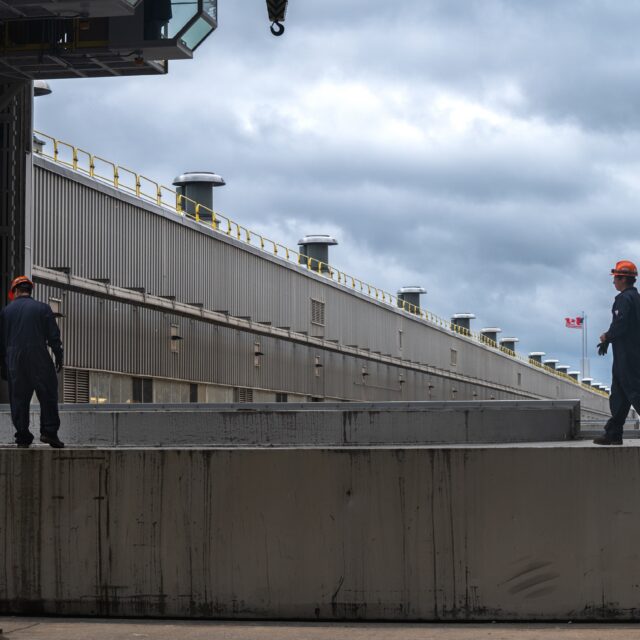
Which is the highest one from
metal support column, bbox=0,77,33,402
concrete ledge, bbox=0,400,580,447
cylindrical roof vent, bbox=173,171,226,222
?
cylindrical roof vent, bbox=173,171,226,222

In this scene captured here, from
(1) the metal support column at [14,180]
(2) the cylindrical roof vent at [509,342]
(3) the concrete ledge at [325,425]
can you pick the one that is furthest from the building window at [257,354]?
(2) the cylindrical roof vent at [509,342]

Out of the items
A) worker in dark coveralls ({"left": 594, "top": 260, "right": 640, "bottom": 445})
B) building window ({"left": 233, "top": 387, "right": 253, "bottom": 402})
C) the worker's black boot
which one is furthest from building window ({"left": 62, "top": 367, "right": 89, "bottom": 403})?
worker in dark coveralls ({"left": 594, "top": 260, "right": 640, "bottom": 445})

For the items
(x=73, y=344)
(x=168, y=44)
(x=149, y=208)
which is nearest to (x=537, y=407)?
(x=168, y=44)

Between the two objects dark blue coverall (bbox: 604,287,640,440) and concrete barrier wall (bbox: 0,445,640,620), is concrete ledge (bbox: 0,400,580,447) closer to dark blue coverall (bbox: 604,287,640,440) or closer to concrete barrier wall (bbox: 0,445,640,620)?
concrete barrier wall (bbox: 0,445,640,620)

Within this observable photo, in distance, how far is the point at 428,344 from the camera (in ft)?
227

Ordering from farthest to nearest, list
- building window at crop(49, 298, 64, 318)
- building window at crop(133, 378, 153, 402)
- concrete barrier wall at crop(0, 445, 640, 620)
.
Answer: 1. building window at crop(133, 378, 153, 402)
2. building window at crop(49, 298, 64, 318)
3. concrete barrier wall at crop(0, 445, 640, 620)

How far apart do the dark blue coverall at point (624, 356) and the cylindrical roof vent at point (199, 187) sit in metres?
34.1

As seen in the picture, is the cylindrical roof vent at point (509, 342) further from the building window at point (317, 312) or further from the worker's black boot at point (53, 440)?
the worker's black boot at point (53, 440)

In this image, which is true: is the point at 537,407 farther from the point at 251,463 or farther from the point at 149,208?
the point at 149,208

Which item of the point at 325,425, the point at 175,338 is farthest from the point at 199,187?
the point at 325,425

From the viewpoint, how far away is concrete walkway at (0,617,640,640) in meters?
8.81

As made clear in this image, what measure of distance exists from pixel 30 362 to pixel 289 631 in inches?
120

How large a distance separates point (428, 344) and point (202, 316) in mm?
32196

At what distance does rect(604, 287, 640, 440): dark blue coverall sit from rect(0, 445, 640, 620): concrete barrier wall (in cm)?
87
